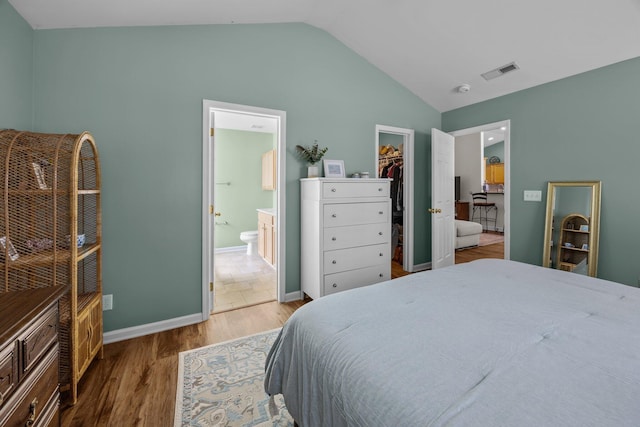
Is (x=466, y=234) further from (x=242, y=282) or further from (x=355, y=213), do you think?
(x=242, y=282)

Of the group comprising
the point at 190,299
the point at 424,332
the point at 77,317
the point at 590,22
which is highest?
the point at 590,22

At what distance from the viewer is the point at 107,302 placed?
234 centimetres

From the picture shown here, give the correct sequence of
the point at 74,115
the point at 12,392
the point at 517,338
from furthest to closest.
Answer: the point at 74,115 < the point at 517,338 < the point at 12,392

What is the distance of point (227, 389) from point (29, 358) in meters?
1.08

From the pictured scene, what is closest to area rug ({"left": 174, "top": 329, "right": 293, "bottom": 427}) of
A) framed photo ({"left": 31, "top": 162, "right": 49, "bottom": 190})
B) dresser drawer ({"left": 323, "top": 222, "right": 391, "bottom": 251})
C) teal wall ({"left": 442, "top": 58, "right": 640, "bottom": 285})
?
dresser drawer ({"left": 323, "top": 222, "right": 391, "bottom": 251})

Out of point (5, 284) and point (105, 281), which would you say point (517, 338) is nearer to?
point (5, 284)

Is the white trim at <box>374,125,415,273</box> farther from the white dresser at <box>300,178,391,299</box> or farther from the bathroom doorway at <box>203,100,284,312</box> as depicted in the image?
the bathroom doorway at <box>203,100,284,312</box>

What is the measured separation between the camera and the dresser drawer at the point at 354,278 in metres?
2.92

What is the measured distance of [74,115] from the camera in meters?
2.22

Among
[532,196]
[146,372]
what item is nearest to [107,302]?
[146,372]

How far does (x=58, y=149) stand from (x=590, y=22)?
13.2ft

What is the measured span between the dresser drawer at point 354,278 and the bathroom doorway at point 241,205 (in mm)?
578

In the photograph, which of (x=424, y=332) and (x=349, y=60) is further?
(x=349, y=60)

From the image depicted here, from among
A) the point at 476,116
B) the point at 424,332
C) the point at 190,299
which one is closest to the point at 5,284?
the point at 190,299
